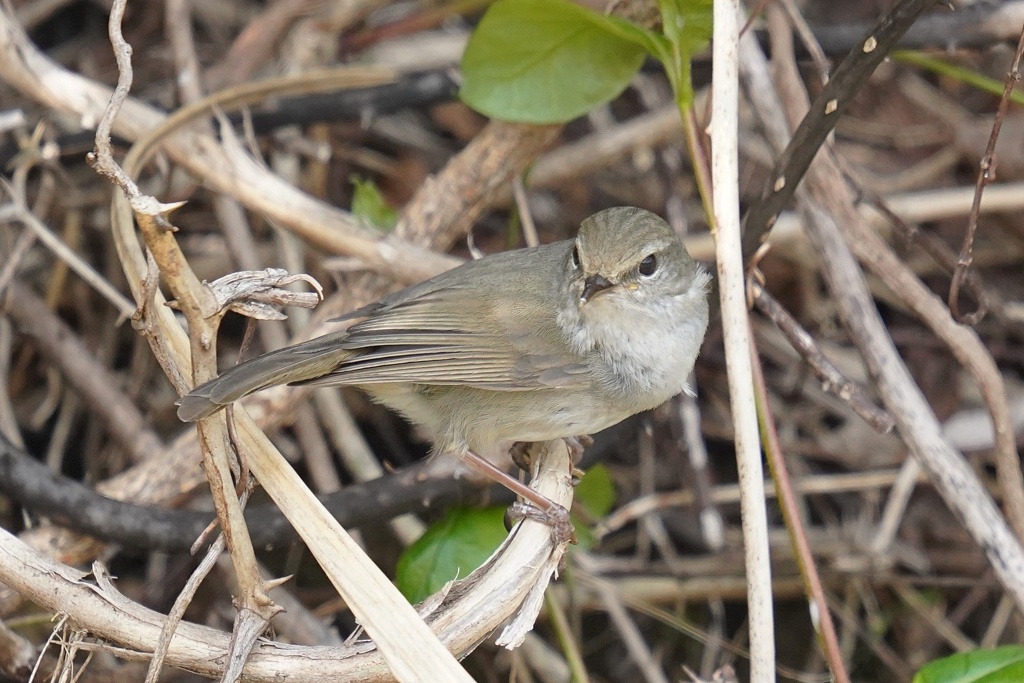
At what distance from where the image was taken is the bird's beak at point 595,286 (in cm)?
275

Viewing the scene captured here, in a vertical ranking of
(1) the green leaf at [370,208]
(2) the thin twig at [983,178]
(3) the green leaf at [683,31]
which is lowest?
(2) the thin twig at [983,178]

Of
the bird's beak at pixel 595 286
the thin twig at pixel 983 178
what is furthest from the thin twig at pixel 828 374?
the bird's beak at pixel 595 286

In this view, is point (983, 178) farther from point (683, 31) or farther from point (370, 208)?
point (370, 208)

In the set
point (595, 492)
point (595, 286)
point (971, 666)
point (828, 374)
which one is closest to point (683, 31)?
point (595, 286)

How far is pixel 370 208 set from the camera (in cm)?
357

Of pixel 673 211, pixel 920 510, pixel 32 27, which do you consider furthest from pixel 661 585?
pixel 32 27

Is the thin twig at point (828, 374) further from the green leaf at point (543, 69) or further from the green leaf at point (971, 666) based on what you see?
the green leaf at point (543, 69)

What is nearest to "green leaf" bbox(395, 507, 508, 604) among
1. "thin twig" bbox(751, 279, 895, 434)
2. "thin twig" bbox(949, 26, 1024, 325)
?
"thin twig" bbox(751, 279, 895, 434)

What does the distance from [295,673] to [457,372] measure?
3.17 ft

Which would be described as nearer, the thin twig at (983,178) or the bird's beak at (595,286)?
the thin twig at (983,178)

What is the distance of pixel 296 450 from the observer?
3.92 meters

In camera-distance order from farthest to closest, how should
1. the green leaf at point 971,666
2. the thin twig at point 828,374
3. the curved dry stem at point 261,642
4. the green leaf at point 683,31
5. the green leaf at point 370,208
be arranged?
the green leaf at point 370,208 < the green leaf at point 683,31 < the thin twig at point 828,374 < the green leaf at point 971,666 < the curved dry stem at point 261,642

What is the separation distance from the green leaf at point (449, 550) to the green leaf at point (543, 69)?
4.10 ft

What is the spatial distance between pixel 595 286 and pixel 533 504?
0.60 meters
